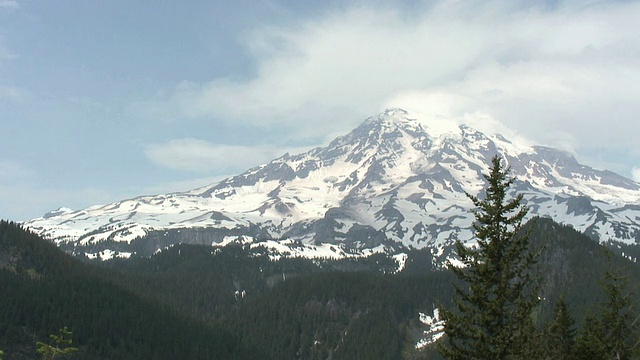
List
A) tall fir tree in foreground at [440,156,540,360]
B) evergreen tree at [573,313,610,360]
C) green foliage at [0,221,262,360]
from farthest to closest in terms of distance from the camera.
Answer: green foliage at [0,221,262,360] < evergreen tree at [573,313,610,360] < tall fir tree in foreground at [440,156,540,360]

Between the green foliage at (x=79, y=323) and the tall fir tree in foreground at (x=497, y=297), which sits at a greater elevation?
the tall fir tree in foreground at (x=497, y=297)

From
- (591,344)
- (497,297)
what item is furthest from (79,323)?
(497,297)

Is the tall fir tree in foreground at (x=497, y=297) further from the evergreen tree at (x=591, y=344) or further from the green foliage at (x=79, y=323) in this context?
the green foliage at (x=79, y=323)

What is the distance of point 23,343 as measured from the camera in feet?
531

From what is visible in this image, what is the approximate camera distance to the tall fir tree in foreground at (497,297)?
31.7m

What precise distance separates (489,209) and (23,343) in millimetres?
162575

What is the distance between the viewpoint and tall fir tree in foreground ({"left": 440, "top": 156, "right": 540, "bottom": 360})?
3166 cm

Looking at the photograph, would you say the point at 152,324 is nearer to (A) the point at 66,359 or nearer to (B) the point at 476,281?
(A) the point at 66,359

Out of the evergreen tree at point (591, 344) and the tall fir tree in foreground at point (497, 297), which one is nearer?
the tall fir tree in foreground at point (497, 297)

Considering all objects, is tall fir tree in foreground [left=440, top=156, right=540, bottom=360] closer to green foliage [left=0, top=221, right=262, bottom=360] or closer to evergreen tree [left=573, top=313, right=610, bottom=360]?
evergreen tree [left=573, top=313, right=610, bottom=360]

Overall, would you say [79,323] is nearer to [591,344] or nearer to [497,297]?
[591,344]

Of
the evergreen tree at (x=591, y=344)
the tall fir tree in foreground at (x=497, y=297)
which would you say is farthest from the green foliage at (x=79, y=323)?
the tall fir tree in foreground at (x=497, y=297)

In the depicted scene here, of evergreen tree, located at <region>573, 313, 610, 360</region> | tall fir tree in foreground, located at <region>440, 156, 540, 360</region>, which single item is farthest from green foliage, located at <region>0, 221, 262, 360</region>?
tall fir tree in foreground, located at <region>440, 156, 540, 360</region>

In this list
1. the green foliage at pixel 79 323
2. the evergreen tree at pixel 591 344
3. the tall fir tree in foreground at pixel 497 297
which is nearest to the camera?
the tall fir tree in foreground at pixel 497 297
